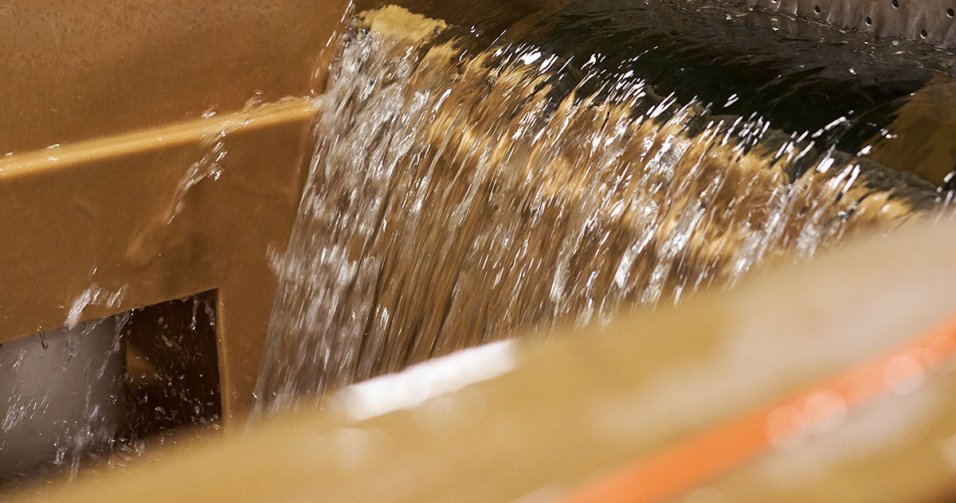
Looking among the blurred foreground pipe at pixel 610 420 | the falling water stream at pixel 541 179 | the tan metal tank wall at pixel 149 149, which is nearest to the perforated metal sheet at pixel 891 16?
the falling water stream at pixel 541 179

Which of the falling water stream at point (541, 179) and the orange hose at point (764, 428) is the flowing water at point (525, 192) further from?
the orange hose at point (764, 428)

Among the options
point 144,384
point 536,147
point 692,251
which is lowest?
point 692,251

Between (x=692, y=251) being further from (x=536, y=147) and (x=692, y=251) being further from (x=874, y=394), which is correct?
(x=874, y=394)

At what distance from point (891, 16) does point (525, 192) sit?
451 mm

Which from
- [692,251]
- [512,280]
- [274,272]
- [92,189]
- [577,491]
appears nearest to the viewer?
[577,491]

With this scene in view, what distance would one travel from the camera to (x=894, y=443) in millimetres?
359

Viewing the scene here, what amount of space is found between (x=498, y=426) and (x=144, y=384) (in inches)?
57.3

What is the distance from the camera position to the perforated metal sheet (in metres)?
1.25

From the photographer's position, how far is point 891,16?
1.31 metres

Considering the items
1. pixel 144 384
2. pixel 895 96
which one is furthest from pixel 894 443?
pixel 144 384

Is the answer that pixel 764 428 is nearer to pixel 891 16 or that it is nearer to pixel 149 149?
pixel 891 16

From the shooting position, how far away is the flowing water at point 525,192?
40.4 inches

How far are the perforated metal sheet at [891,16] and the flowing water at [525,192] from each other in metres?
0.17

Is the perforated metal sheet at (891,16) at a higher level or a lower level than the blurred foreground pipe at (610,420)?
higher
